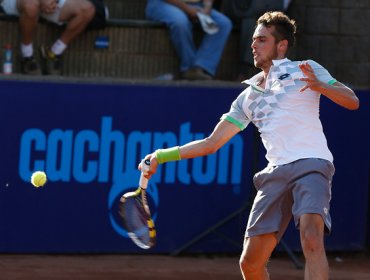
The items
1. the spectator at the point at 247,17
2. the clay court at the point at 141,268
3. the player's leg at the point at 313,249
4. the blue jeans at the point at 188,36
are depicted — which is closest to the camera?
the player's leg at the point at 313,249

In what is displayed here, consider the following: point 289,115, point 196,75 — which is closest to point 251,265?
point 289,115

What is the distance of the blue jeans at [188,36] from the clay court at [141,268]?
1918 millimetres

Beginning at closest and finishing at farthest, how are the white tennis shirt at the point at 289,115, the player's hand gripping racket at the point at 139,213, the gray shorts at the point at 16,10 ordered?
the white tennis shirt at the point at 289,115 < the player's hand gripping racket at the point at 139,213 < the gray shorts at the point at 16,10

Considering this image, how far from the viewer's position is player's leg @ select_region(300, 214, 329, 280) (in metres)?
5.55

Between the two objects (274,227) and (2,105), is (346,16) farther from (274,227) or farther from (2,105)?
(274,227)

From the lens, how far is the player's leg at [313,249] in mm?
5547

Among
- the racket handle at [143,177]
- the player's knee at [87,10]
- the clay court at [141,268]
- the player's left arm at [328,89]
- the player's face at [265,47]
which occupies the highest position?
the player's knee at [87,10]

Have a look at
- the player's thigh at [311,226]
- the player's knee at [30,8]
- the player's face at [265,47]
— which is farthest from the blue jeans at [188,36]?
the player's thigh at [311,226]

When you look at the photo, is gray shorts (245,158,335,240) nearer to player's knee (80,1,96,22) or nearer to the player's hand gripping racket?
the player's hand gripping racket

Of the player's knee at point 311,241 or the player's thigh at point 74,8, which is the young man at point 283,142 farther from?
the player's thigh at point 74,8

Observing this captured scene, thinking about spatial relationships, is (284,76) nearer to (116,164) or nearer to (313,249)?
(313,249)

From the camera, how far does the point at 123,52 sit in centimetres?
958

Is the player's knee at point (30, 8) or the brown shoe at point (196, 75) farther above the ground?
the player's knee at point (30, 8)

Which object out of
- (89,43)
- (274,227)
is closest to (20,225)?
(89,43)
